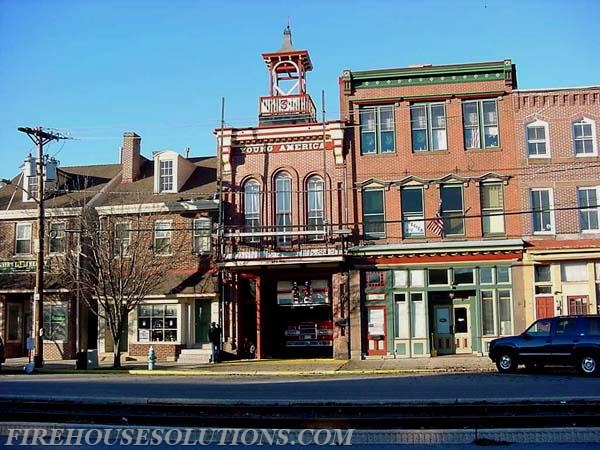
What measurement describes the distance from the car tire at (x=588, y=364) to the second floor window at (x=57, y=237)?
23934 mm

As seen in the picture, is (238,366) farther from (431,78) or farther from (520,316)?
(431,78)

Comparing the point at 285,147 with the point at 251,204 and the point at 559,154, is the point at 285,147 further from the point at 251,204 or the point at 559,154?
the point at 559,154

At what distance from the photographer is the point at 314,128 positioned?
32344mm

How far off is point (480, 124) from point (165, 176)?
1516cm

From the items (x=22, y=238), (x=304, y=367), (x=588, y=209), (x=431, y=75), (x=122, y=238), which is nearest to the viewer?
(x=304, y=367)

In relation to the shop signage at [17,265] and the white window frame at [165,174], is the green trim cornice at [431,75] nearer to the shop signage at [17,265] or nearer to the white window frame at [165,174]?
the white window frame at [165,174]

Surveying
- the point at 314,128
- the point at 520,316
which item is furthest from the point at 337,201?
the point at 520,316

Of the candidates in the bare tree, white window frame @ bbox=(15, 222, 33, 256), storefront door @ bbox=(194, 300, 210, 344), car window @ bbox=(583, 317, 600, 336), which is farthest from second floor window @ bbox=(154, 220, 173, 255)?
car window @ bbox=(583, 317, 600, 336)

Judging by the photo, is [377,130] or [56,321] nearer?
[377,130]

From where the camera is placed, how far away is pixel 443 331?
102ft

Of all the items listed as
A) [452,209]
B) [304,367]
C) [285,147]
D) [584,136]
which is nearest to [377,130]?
[285,147]

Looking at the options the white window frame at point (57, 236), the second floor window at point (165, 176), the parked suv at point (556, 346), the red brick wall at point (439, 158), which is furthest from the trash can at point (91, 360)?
the parked suv at point (556, 346)

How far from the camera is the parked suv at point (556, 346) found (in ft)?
73.5

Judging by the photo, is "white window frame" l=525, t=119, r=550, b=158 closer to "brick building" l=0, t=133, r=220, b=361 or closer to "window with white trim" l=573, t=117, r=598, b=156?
"window with white trim" l=573, t=117, r=598, b=156
